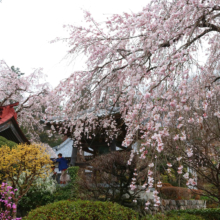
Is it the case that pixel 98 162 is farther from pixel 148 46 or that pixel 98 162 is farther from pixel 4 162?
pixel 148 46

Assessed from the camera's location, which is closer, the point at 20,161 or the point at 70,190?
the point at 20,161

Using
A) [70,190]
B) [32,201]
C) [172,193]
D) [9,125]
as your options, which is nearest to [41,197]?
[32,201]

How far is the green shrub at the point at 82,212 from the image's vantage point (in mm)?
4141

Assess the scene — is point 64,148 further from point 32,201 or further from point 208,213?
point 208,213

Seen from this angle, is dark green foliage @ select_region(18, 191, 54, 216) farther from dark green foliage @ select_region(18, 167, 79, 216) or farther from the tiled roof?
the tiled roof

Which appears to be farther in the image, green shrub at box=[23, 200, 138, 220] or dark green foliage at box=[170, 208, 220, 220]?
dark green foliage at box=[170, 208, 220, 220]

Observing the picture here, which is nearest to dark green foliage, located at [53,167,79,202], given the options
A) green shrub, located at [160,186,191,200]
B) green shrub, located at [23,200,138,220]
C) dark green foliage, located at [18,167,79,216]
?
dark green foliage, located at [18,167,79,216]

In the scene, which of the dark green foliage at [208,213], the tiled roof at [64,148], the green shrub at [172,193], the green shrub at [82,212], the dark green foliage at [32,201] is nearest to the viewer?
the green shrub at [82,212]

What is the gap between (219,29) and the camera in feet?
9.50

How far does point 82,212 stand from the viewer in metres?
4.29

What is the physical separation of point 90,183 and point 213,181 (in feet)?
9.77

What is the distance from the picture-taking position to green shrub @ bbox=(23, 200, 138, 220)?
414 cm

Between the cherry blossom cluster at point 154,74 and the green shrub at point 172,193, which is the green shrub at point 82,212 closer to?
the cherry blossom cluster at point 154,74

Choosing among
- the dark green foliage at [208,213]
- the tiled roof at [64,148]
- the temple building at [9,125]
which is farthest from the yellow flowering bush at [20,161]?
the tiled roof at [64,148]
